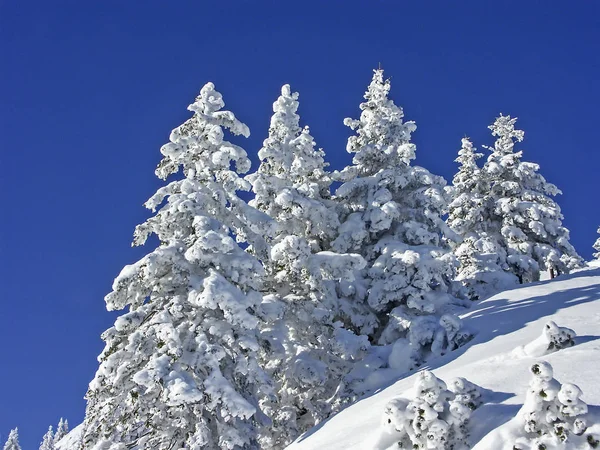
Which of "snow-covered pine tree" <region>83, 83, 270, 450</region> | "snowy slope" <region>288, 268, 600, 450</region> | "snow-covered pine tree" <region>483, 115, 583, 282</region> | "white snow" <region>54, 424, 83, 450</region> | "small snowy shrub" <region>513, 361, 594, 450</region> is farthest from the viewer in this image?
"snow-covered pine tree" <region>483, 115, 583, 282</region>

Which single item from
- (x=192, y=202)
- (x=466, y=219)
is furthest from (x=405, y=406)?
(x=466, y=219)

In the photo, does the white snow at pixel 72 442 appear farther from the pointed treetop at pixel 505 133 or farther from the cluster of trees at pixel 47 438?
the cluster of trees at pixel 47 438

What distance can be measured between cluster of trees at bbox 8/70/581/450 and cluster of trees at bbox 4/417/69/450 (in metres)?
85.5

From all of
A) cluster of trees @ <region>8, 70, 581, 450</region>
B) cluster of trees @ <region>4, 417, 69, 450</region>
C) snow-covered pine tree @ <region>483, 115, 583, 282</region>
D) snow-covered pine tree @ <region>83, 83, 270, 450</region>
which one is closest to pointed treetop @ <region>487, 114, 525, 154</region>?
snow-covered pine tree @ <region>483, 115, 583, 282</region>

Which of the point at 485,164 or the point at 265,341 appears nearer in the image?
the point at 265,341

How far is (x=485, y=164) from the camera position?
122ft

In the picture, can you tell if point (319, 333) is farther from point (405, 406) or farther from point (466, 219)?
point (466, 219)

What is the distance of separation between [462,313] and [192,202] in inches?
456

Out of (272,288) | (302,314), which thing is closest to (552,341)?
(302,314)

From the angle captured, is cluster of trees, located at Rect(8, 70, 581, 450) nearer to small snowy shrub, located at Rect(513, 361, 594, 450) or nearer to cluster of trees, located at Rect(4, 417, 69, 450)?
small snowy shrub, located at Rect(513, 361, 594, 450)

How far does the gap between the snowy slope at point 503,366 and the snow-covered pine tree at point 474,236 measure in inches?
258

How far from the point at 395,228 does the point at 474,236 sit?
1168 centimetres

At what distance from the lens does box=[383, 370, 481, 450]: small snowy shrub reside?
894 centimetres

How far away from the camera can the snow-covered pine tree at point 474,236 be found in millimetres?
30344
